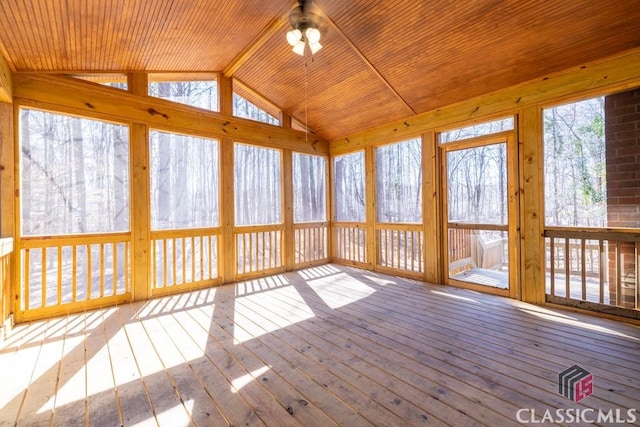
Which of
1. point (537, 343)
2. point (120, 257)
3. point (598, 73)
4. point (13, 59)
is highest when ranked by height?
point (13, 59)

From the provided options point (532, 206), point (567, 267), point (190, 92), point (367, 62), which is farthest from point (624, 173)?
point (190, 92)

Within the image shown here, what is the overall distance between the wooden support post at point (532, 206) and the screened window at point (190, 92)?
14.0 feet

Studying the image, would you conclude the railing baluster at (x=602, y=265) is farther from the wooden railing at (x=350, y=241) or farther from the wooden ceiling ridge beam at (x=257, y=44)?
the wooden ceiling ridge beam at (x=257, y=44)

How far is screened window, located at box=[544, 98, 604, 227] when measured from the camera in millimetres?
3037

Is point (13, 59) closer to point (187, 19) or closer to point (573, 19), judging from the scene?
point (187, 19)

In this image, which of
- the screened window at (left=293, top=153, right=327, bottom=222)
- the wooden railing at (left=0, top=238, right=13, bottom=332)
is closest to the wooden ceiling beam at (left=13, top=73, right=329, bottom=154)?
the screened window at (left=293, top=153, right=327, bottom=222)

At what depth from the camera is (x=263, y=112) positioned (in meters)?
5.02

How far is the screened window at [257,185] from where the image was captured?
184 inches

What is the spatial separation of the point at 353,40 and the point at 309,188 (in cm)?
280

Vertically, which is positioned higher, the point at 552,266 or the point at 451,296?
the point at 552,266

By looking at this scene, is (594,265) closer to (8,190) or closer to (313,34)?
(313,34)

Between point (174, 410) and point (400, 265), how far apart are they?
3.91 m

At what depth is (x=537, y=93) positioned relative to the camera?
3.30m

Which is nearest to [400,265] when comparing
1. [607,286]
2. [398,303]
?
[398,303]
